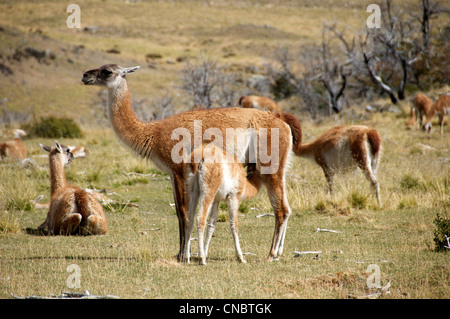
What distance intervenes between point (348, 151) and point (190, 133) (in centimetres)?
516

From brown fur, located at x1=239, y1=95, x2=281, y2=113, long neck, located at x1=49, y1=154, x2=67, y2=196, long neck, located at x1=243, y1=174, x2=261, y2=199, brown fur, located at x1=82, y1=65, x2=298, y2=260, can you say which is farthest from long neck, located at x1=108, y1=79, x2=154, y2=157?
brown fur, located at x1=239, y1=95, x2=281, y2=113

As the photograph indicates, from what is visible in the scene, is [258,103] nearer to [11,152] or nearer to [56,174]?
[11,152]

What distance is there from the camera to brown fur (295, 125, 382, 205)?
1065 cm

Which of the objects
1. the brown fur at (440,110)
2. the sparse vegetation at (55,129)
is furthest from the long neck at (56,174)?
the brown fur at (440,110)

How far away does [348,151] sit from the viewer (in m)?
10.9

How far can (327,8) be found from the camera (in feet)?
245

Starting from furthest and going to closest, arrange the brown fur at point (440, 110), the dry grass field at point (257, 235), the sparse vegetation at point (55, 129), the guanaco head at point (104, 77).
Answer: the sparse vegetation at point (55, 129)
the brown fur at point (440, 110)
the guanaco head at point (104, 77)
the dry grass field at point (257, 235)

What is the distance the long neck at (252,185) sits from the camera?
676cm

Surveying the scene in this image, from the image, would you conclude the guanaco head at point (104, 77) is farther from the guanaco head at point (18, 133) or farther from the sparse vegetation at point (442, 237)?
the guanaco head at point (18, 133)

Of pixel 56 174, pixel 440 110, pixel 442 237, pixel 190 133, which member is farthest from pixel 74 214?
pixel 440 110

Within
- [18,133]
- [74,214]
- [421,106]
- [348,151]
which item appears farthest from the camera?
[18,133]

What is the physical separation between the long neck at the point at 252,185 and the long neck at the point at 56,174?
366cm

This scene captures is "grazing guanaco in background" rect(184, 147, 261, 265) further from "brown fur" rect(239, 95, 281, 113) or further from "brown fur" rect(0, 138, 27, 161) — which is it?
"brown fur" rect(239, 95, 281, 113)

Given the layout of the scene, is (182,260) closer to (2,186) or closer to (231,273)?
(231,273)
